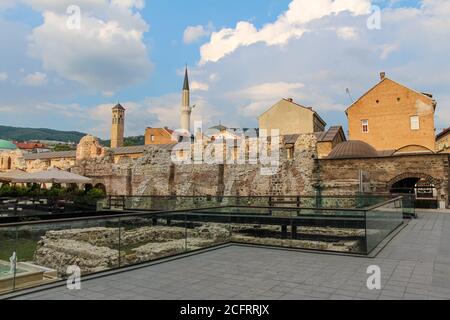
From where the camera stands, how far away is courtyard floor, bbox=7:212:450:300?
15.5 feet

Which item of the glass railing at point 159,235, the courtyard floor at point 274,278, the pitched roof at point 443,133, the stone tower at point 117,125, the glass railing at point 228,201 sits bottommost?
the courtyard floor at point 274,278

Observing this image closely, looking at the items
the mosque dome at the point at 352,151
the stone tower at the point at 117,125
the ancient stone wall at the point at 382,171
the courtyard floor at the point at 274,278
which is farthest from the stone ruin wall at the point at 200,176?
the stone tower at the point at 117,125

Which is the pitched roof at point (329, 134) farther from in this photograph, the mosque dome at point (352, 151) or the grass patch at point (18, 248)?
the grass patch at point (18, 248)

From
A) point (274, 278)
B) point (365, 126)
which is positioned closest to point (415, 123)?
point (365, 126)

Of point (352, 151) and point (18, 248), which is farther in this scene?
point (352, 151)

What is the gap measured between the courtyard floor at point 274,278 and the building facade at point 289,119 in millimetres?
35782

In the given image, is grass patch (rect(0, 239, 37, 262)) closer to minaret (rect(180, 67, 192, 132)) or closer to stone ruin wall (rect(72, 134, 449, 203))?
stone ruin wall (rect(72, 134, 449, 203))

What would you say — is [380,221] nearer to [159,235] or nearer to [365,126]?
[159,235]

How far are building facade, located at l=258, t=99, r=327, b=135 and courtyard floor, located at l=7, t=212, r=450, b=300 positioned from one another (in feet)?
117

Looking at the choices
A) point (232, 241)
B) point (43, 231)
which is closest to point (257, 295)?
point (43, 231)

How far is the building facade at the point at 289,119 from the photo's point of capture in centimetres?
4284

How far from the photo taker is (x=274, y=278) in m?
5.55

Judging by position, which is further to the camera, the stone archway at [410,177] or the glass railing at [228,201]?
the stone archway at [410,177]

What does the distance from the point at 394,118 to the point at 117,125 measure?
61.7 meters
